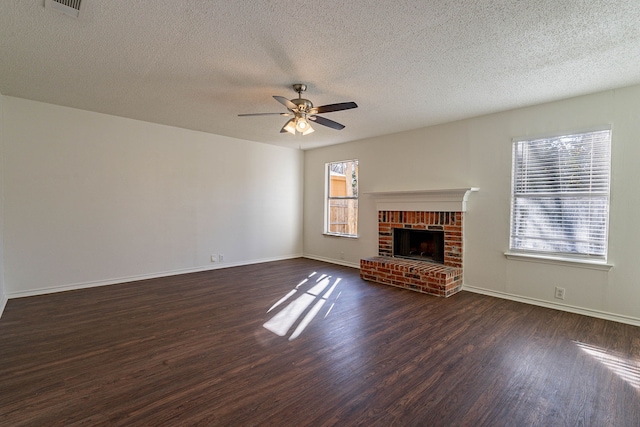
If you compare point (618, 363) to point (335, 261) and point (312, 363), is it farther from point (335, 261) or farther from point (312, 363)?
point (335, 261)

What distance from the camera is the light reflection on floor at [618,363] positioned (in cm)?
219

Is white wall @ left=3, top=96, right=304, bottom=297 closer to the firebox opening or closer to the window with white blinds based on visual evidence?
the firebox opening

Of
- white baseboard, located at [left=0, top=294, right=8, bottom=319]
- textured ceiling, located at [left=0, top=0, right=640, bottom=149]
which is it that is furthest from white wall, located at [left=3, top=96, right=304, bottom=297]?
textured ceiling, located at [left=0, top=0, right=640, bottom=149]

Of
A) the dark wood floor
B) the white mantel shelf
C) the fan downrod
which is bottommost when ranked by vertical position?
the dark wood floor

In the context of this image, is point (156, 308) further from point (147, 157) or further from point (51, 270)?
point (147, 157)

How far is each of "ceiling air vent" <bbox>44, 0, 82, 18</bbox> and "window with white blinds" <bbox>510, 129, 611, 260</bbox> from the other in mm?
4760

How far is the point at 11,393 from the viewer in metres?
1.93

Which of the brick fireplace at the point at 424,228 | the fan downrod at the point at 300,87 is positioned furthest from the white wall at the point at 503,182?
the fan downrod at the point at 300,87

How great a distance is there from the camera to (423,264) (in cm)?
470

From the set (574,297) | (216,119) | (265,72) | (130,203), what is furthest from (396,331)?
(130,203)

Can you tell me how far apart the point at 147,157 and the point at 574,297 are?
632cm

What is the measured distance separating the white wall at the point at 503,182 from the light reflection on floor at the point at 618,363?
1.06 meters

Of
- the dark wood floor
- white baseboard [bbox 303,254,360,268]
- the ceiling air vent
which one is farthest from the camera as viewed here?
white baseboard [bbox 303,254,360,268]

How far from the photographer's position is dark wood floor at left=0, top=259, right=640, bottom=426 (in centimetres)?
178
